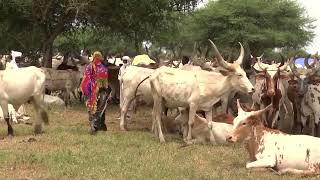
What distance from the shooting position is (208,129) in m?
11.7

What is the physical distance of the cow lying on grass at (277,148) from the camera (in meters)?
8.34

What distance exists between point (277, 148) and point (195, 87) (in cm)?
339

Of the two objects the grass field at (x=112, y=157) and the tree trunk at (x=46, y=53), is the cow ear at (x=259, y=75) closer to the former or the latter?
the grass field at (x=112, y=157)

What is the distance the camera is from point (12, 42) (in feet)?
91.3

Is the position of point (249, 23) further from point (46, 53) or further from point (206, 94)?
point (206, 94)

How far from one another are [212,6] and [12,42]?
1669cm

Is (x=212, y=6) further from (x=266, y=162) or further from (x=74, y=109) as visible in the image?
(x=266, y=162)

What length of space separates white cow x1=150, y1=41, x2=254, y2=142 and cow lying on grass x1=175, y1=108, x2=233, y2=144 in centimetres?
16

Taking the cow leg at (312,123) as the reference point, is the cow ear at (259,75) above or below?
above

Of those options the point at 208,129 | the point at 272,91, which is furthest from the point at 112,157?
the point at 272,91

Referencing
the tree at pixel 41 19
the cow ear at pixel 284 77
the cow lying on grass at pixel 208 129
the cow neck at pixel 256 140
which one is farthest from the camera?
the tree at pixel 41 19

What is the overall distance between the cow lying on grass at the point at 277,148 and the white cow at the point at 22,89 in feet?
17.0

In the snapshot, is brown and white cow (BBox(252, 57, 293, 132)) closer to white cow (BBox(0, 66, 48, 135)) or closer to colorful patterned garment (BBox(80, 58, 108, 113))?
colorful patterned garment (BBox(80, 58, 108, 113))

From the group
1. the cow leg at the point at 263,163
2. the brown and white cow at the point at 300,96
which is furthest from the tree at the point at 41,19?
the cow leg at the point at 263,163
